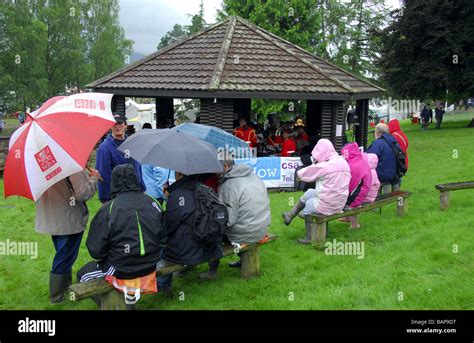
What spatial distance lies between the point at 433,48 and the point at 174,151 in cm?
2554

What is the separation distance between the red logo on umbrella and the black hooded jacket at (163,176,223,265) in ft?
3.86

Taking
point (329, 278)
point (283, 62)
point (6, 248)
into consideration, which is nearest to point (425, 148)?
point (283, 62)

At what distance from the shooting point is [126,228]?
13.5 ft

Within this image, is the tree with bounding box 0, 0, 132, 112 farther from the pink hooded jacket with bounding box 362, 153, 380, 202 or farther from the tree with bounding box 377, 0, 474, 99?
the pink hooded jacket with bounding box 362, 153, 380, 202

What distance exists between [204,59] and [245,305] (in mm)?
9672

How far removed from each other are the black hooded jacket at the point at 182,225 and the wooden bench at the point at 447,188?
5.07 meters

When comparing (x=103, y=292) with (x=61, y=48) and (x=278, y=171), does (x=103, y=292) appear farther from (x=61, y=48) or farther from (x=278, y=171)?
(x=61, y=48)

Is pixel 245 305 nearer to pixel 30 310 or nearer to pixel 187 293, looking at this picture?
pixel 187 293

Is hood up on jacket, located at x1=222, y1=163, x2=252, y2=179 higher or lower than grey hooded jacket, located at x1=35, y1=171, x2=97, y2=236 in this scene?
higher

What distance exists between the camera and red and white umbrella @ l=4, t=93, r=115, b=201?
13.8 ft

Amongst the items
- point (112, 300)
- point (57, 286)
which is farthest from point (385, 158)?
point (57, 286)

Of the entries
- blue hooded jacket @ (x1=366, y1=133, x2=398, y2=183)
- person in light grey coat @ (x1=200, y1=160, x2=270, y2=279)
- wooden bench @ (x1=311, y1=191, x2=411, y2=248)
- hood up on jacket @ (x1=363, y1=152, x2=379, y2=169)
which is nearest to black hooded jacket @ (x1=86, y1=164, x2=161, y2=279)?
person in light grey coat @ (x1=200, y1=160, x2=270, y2=279)

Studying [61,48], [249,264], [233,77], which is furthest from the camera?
[61,48]

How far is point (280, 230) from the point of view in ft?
25.6
